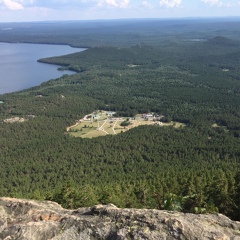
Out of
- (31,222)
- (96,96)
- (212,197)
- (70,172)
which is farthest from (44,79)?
(31,222)

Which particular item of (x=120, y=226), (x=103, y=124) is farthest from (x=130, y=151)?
(x=120, y=226)

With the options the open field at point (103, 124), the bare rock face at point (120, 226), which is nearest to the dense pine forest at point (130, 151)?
the open field at point (103, 124)

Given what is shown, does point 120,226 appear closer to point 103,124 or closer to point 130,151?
point 130,151

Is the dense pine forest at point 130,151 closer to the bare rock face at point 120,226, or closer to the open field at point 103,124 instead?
the open field at point 103,124

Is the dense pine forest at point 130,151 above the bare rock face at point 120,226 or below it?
below

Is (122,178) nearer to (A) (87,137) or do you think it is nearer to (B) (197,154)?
(B) (197,154)

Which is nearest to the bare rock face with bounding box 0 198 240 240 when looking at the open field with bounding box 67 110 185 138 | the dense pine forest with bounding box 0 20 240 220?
the dense pine forest with bounding box 0 20 240 220

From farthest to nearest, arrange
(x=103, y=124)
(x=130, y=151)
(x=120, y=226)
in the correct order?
(x=103, y=124), (x=130, y=151), (x=120, y=226)

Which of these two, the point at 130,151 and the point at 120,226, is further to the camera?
the point at 130,151

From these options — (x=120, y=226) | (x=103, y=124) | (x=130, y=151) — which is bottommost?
(x=103, y=124)
